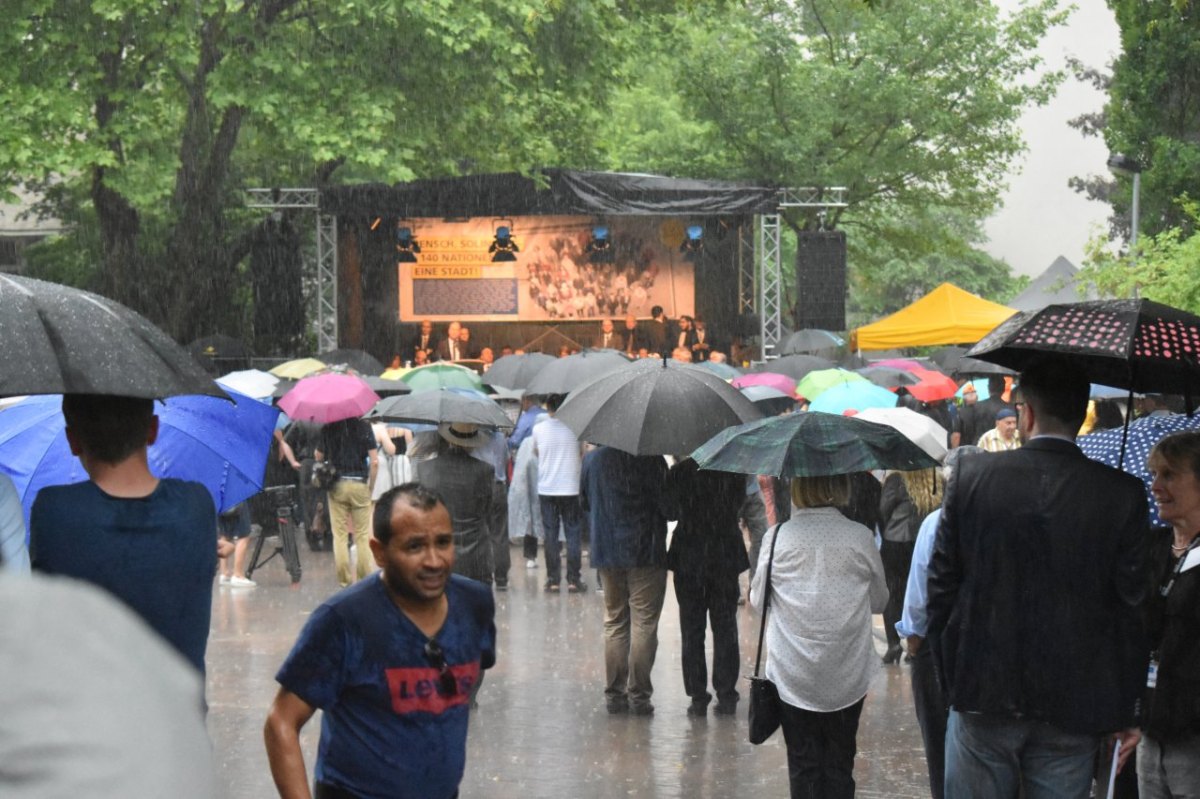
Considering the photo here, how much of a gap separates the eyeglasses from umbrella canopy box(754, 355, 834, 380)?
660 inches

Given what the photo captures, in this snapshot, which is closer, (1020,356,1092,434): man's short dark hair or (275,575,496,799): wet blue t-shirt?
(275,575,496,799): wet blue t-shirt

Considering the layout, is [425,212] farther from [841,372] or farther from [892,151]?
[841,372]

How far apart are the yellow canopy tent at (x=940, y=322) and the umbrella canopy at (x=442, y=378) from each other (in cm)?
792

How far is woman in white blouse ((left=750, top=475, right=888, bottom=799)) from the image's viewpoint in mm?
6684

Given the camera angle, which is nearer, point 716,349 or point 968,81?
point 716,349

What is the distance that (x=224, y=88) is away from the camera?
80.8 feet

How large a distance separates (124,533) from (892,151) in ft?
110

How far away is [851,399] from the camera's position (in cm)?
1396

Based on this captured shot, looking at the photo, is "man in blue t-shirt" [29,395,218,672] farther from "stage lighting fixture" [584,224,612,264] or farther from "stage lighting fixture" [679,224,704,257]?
"stage lighting fixture" [584,224,612,264]

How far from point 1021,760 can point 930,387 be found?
14718 mm

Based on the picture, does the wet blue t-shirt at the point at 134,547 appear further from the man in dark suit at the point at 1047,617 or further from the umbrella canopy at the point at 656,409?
the umbrella canopy at the point at 656,409

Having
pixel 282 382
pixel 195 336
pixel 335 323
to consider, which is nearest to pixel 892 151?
pixel 335 323

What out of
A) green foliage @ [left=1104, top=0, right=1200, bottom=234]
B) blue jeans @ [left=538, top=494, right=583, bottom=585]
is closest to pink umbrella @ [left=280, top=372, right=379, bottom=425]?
blue jeans @ [left=538, top=494, right=583, bottom=585]

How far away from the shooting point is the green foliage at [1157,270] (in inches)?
545
